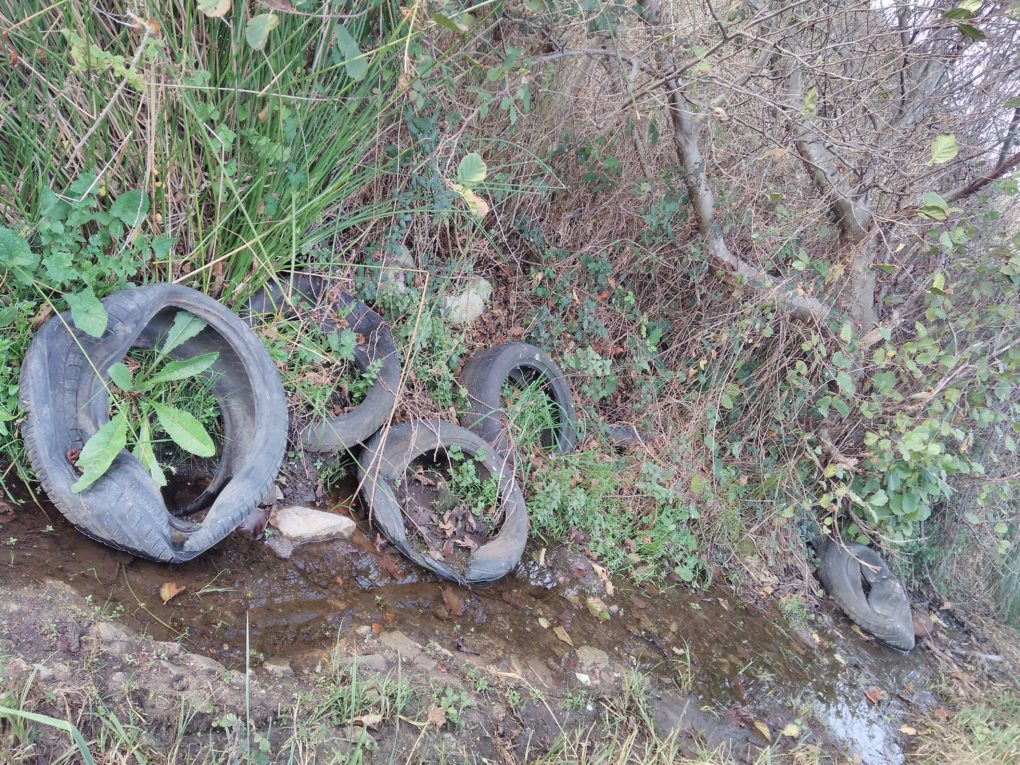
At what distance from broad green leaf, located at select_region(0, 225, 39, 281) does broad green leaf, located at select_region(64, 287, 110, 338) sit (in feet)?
0.58

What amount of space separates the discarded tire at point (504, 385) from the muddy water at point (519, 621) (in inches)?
27.0

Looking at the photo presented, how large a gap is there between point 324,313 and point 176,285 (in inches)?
28.0

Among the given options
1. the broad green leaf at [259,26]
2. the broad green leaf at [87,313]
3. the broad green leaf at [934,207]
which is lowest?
the broad green leaf at [87,313]

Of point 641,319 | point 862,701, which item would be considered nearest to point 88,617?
point 641,319

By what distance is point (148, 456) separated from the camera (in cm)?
210

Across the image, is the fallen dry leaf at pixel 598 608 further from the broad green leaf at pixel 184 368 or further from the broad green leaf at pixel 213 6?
the broad green leaf at pixel 213 6

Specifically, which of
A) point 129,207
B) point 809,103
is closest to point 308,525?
point 129,207

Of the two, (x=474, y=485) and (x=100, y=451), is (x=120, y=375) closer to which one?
(x=100, y=451)

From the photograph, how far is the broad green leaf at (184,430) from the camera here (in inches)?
83.2

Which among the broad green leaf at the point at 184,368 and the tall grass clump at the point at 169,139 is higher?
the tall grass clump at the point at 169,139

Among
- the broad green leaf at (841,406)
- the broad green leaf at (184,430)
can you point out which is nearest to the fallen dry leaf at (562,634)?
the broad green leaf at (184,430)

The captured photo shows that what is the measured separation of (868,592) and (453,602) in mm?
3028

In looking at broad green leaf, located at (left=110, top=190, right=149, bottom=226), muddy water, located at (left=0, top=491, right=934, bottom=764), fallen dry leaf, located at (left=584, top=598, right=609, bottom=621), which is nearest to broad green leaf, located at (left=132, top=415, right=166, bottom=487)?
muddy water, located at (left=0, top=491, right=934, bottom=764)

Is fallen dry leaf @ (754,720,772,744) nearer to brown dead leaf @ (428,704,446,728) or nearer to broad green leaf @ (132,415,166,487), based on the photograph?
brown dead leaf @ (428,704,446,728)
